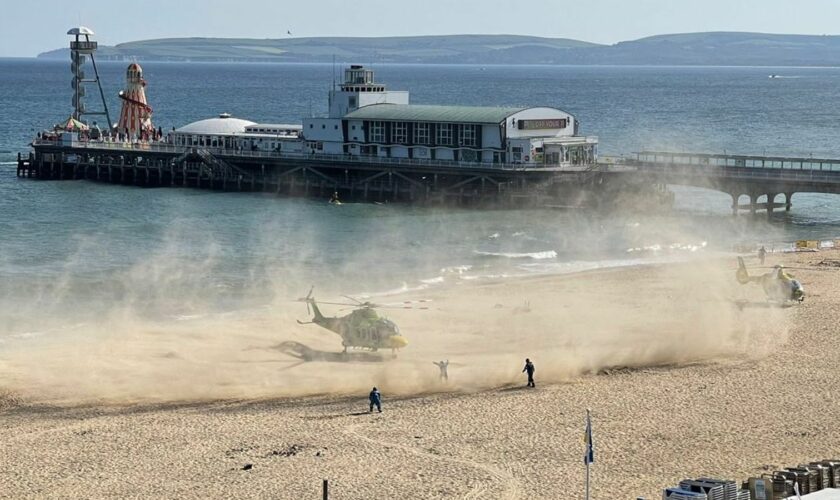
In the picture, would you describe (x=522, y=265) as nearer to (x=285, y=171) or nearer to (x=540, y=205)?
(x=540, y=205)

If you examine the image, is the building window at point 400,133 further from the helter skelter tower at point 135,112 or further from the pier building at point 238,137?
the helter skelter tower at point 135,112

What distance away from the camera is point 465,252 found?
6694 centimetres

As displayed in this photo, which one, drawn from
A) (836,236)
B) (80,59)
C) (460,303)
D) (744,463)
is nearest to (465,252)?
(460,303)

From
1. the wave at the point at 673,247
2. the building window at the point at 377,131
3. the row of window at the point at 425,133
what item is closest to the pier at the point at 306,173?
the row of window at the point at 425,133

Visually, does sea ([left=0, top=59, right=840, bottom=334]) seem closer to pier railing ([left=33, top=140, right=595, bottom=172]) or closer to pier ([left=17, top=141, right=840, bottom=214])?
pier ([left=17, top=141, right=840, bottom=214])

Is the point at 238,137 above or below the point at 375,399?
above

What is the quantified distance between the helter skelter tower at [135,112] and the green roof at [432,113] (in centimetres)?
2025

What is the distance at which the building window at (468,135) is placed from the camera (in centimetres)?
8381

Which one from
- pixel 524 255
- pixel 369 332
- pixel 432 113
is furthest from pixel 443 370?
pixel 432 113

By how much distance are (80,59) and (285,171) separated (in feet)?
84.6

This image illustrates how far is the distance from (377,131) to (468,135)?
22.3ft

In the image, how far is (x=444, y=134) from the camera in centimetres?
8512

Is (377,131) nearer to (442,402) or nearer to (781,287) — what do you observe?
(781,287)

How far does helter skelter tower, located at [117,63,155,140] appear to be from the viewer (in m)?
102
